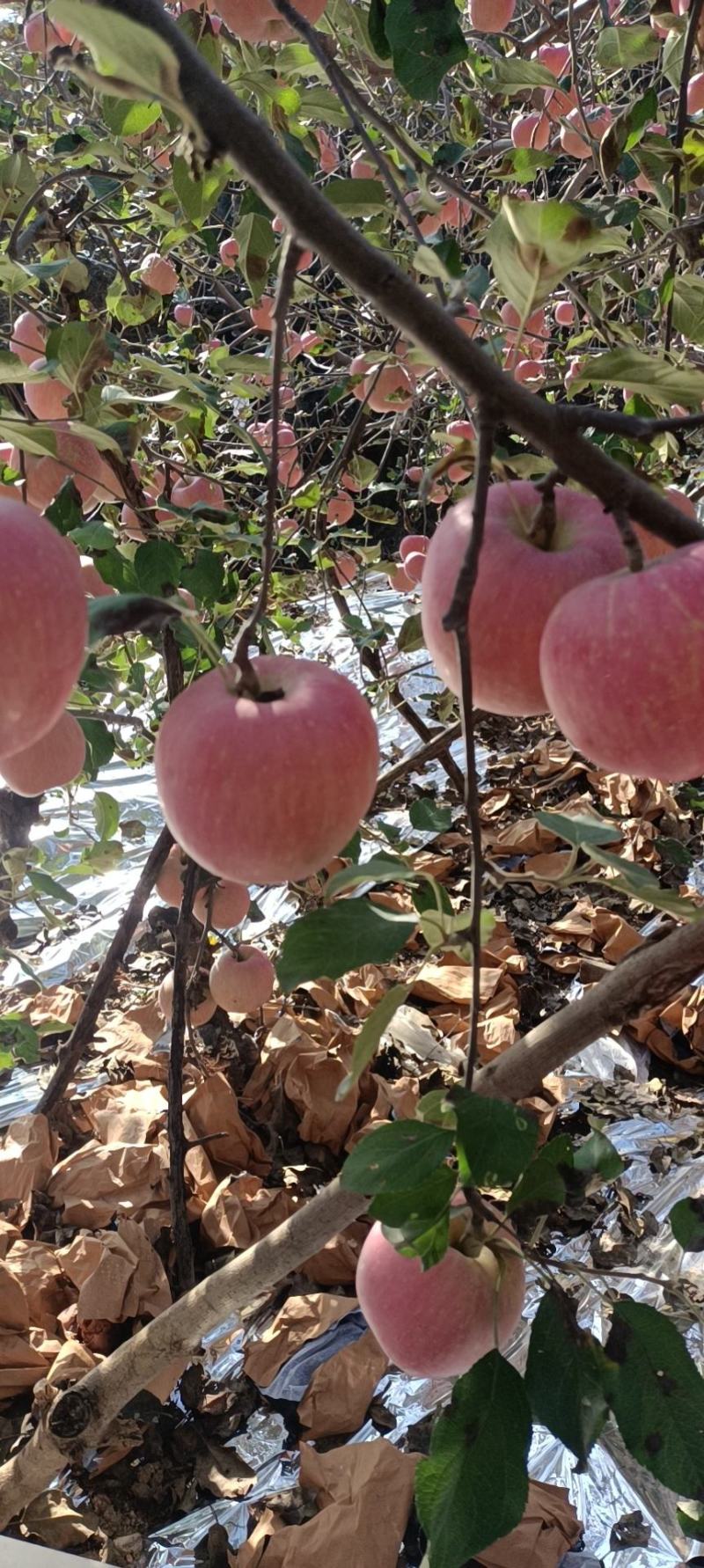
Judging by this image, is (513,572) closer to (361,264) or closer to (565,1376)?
(361,264)

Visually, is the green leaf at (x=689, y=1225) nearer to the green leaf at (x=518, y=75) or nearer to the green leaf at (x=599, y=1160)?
the green leaf at (x=599, y=1160)

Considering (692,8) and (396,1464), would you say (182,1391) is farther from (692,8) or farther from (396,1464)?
(692,8)

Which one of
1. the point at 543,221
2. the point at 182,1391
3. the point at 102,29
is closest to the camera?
the point at 102,29

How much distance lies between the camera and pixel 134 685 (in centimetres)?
133

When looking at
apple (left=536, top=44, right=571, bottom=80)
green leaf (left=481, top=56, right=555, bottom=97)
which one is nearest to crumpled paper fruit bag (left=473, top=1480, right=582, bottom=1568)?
green leaf (left=481, top=56, right=555, bottom=97)

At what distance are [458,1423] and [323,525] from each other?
137cm

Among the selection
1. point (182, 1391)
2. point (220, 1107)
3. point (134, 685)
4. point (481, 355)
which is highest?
point (481, 355)

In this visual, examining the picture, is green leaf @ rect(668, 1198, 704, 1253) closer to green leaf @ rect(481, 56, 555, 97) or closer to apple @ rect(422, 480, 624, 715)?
apple @ rect(422, 480, 624, 715)

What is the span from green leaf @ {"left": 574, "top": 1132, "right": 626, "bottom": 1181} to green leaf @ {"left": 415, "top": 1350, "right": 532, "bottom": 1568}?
0.47 ft


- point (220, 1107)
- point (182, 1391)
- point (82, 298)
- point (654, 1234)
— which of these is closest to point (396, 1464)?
point (182, 1391)

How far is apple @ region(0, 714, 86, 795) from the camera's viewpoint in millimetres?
705

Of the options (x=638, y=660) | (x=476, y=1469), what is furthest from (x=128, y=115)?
(x=476, y=1469)

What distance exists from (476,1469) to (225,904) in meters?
0.70

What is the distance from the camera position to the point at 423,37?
0.70 metres
